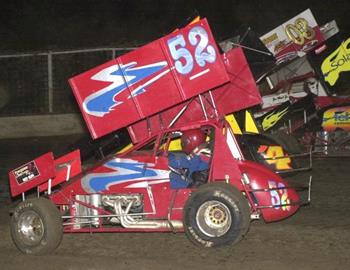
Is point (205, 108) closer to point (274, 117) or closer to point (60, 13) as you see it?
point (274, 117)

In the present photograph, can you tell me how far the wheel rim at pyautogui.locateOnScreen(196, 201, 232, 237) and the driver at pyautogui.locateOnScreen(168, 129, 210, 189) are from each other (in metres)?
0.44

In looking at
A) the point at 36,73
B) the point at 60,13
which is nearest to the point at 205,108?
the point at 36,73

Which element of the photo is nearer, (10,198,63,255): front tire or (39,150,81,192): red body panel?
(10,198,63,255): front tire

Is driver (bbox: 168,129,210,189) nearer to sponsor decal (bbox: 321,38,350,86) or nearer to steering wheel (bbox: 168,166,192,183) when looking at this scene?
steering wheel (bbox: 168,166,192,183)

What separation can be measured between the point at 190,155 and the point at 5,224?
8.99 feet

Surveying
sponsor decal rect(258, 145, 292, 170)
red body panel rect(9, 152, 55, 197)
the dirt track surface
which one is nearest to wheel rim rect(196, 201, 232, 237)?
the dirt track surface

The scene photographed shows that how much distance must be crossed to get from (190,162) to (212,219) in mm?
709

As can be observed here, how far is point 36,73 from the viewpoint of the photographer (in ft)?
53.7

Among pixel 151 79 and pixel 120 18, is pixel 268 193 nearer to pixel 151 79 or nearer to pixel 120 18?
pixel 151 79

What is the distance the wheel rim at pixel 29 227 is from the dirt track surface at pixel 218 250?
198 millimetres

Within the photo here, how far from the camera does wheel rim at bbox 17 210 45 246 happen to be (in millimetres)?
6504

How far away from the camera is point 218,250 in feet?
20.4

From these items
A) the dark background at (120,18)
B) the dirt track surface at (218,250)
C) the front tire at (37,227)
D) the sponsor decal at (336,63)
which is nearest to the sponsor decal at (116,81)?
the front tire at (37,227)

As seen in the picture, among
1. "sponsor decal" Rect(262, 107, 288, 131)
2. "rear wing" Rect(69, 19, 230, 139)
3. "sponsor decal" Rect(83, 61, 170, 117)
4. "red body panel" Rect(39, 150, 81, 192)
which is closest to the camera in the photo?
"rear wing" Rect(69, 19, 230, 139)
